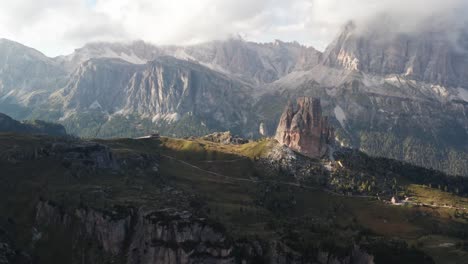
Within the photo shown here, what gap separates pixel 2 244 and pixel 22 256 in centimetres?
936

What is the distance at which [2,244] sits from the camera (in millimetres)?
198500

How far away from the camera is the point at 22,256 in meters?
200
